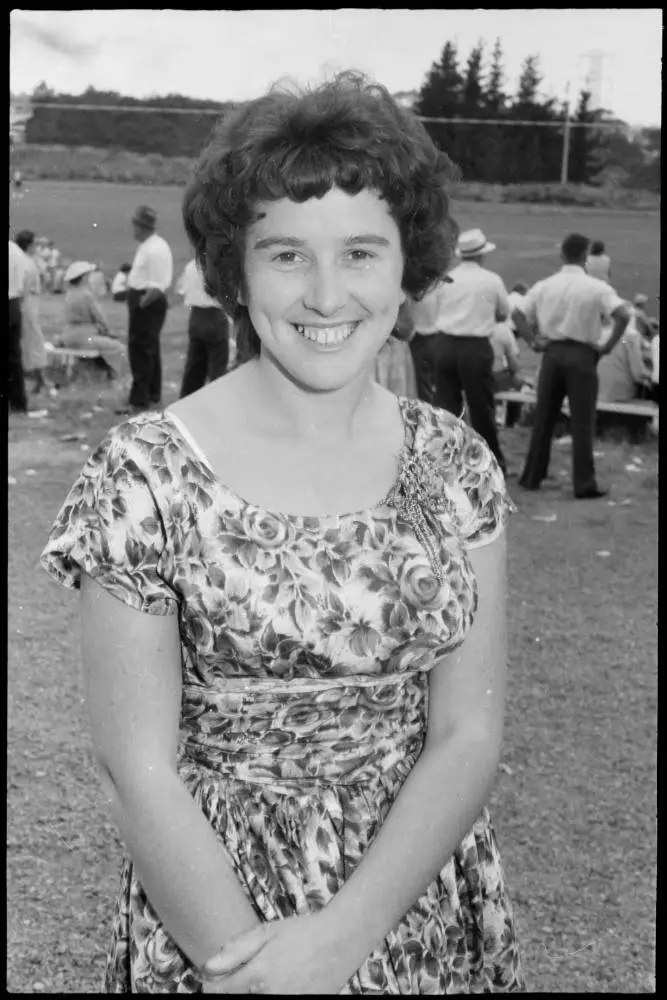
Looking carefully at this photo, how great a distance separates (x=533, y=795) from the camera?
13.0ft

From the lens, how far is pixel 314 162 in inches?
54.0

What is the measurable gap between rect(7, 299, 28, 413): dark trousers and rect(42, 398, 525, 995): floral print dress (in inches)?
347

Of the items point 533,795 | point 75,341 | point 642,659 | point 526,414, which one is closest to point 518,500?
point 526,414

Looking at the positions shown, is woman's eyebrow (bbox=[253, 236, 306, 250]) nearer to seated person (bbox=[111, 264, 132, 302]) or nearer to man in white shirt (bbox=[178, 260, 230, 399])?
man in white shirt (bbox=[178, 260, 230, 399])

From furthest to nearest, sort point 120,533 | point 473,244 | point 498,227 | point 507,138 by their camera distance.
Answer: point 498,227 → point 507,138 → point 473,244 → point 120,533

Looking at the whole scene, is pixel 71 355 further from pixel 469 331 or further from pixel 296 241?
pixel 296 241

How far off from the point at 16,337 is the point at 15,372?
0.30 m

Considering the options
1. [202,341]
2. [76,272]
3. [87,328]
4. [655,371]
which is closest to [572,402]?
[655,371]

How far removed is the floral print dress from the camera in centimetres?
136

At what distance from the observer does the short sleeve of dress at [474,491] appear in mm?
1540

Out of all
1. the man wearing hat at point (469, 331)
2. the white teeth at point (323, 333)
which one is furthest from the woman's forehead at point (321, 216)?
the man wearing hat at point (469, 331)

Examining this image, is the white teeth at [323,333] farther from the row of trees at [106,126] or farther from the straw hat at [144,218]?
the row of trees at [106,126]

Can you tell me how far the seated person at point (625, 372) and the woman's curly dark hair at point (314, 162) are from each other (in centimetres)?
794

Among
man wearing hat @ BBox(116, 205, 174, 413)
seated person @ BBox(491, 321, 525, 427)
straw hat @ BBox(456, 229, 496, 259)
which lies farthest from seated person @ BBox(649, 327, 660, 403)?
man wearing hat @ BBox(116, 205, 174, 413)
